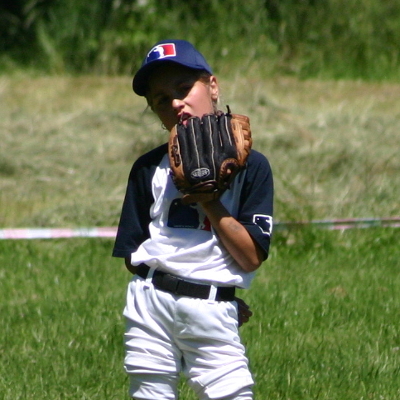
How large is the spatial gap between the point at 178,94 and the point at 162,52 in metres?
0.17

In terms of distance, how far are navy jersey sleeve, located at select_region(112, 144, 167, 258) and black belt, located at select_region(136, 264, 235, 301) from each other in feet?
0.63

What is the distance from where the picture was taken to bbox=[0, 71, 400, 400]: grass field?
4.82 metres

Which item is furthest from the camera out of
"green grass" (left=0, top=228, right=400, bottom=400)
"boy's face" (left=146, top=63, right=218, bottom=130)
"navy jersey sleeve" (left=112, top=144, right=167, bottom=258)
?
"green grass" (left=0, top=228, right=400, bottom=400)

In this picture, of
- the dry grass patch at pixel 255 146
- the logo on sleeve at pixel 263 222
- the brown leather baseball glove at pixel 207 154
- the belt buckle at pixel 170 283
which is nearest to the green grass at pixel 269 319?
the dry grass patch at pixel 255 146

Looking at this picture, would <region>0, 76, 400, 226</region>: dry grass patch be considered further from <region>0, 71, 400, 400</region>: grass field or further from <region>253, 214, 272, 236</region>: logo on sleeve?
<region>253, 214, 272, 236</region>: logo on sleeve

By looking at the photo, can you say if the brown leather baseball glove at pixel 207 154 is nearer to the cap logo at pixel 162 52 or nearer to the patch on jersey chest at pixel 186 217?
the patch on jersey chest at pixel 186 217

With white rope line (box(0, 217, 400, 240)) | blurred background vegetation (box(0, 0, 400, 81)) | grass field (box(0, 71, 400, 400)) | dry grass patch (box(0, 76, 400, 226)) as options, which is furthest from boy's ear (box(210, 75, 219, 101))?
blurred background vegetation (box(0, 0, 400, 81))

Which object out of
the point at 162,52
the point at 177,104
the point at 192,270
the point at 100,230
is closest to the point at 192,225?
the point at 192,270

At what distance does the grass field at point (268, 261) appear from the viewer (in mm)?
4816

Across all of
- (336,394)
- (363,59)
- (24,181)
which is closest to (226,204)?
(336,394)

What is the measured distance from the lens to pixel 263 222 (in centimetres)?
344

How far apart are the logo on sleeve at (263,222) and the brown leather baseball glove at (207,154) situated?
0.17 m

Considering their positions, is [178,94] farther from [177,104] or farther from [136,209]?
[136,209]

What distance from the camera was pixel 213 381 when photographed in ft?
11.1
